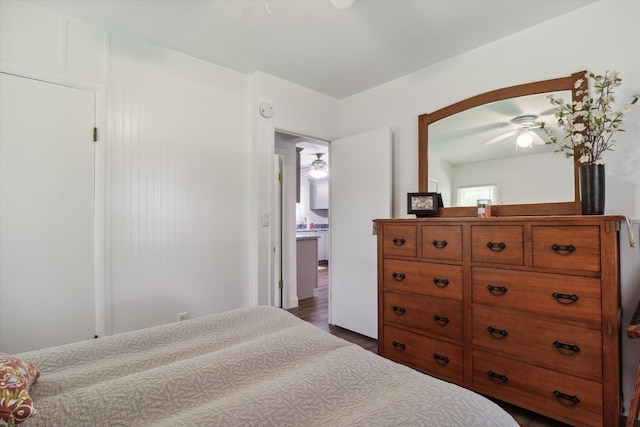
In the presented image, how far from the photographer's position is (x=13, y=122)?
195cm

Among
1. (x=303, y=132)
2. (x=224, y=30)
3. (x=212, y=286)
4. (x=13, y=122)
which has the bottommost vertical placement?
(x=212, y=286)

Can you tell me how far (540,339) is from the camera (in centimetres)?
172

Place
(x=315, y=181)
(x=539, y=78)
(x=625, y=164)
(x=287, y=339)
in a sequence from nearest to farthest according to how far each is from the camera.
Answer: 1. (x=287, y=339)
2. (x=625, y=164)
3. (x=539, y=78)
4. (x=315, y=181)

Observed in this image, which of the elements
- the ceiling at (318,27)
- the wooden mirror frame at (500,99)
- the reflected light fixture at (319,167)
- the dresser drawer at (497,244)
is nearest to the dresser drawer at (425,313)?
the dresser drawer at (497,244)

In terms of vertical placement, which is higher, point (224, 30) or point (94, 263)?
point (224, 30)

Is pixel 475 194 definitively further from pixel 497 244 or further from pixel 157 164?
pixel 157 164

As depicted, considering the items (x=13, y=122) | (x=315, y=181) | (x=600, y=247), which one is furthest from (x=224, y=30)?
(x=315, y=181)

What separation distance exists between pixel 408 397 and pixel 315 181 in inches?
318

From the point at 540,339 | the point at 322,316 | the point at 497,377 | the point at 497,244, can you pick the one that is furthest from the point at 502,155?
the point at 322,316

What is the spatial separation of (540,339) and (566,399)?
0.30 metres

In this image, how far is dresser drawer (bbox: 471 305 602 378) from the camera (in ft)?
5.19

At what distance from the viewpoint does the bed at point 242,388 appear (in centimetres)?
76

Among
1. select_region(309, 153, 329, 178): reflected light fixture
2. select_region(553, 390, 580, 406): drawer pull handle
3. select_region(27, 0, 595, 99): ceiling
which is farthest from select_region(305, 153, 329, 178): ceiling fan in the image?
select_region(553, 390, 580, 406): drawer pull handle

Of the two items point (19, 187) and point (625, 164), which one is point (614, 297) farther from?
point (19, 187)
